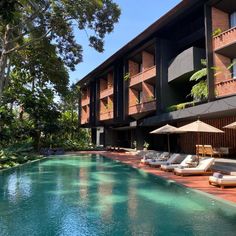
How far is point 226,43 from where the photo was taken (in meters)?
18.2

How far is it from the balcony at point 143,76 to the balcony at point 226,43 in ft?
27.7

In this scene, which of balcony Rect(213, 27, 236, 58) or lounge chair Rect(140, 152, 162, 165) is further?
lounge chair Rect(140, 152, 162, 165)

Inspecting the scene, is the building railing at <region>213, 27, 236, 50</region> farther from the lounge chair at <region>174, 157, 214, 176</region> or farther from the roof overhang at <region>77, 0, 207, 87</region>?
the lounge chair at <region>174, 157, 214, 176</region>

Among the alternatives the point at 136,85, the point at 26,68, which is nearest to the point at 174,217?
the point at 136,85

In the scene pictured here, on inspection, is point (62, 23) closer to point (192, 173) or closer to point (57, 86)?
point (57, 86)

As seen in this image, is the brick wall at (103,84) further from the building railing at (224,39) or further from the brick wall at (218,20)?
the building railing at (224,39)

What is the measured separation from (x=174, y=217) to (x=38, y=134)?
27438 mm

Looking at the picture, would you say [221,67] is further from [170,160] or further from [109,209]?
[109,209]

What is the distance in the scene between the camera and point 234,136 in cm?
2041

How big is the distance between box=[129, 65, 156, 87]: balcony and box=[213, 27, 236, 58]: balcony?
8449mm

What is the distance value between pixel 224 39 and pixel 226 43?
1.13 ft

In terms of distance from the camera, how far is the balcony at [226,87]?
57.1 ft

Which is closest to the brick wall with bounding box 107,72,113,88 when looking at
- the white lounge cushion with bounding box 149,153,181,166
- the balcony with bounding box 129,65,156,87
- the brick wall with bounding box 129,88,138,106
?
the brick wall with bounding box 129,88,138,106

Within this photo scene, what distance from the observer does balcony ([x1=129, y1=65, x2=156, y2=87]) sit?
27.4 metres
